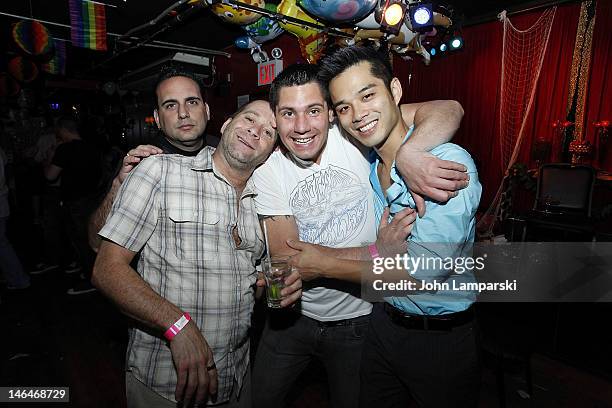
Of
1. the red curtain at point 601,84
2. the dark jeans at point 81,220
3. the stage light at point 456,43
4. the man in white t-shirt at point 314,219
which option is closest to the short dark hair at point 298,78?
the man in white t-shirt at point 314,219

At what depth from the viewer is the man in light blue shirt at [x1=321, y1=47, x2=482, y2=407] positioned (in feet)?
4.48

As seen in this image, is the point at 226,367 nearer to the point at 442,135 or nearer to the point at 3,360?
the point at 442,135

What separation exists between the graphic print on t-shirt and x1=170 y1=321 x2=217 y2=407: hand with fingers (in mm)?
741

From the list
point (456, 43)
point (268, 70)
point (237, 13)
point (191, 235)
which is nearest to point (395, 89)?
point (191, 235)

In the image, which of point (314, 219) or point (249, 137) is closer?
point (249, 137)

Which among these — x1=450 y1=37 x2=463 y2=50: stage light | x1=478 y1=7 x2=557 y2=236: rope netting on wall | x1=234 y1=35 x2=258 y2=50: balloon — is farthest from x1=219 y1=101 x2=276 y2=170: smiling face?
x1=450 y1=37 x2=463 y2=50: stage light

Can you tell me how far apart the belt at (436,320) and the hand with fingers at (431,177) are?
41 cm

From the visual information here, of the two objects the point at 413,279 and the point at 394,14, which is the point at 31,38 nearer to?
the point at 394,14

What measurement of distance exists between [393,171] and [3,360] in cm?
384

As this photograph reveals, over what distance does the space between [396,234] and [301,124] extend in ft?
2.23

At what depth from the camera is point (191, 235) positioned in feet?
4.92

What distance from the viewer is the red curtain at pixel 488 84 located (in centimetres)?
666

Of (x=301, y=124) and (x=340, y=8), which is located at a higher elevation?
(x=340, y=8)

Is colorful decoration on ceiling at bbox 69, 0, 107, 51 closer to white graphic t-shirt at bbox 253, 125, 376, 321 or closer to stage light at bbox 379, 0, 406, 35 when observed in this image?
stage light at bbox 379, 0, 406, 35
